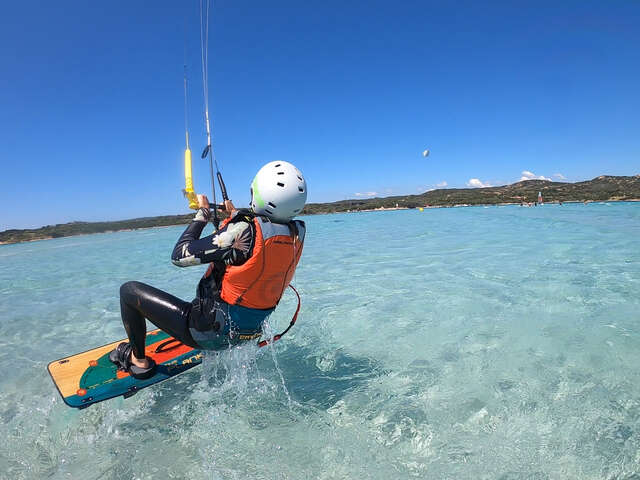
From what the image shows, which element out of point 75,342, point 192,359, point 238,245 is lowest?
point 75,342

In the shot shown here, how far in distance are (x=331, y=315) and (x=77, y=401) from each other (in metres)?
4.87

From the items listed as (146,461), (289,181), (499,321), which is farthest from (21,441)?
(499,321)

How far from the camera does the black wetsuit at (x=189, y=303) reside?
330cm

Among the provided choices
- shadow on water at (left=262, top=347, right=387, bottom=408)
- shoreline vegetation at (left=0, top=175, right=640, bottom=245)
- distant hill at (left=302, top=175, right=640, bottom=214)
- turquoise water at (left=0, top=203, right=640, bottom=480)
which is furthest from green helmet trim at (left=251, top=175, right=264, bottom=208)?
shoreline vegetation at (left=0, top=175, right=640, bottom=245)

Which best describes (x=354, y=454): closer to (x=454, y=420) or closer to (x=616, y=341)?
(x=454, y=420)

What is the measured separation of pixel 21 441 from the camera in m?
3.96

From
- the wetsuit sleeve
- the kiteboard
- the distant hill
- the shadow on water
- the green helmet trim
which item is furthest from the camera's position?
the distant hill

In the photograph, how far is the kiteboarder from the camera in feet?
10.8

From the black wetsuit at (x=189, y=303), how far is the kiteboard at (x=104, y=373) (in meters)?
0.70

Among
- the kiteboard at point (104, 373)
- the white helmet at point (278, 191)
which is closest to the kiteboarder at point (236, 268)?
the white helmet at point (278, 191)

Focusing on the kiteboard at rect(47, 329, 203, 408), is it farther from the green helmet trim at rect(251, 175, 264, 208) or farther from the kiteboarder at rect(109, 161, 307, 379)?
the green helmet trim at rect(251, 175, 264, 208)

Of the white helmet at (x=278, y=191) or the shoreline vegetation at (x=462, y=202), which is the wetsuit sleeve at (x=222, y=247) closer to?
the white helmet at (x=278, y=191)

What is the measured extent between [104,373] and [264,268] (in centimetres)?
276

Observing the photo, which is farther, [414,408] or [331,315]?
[331,315]
